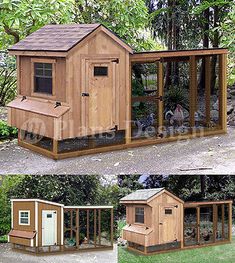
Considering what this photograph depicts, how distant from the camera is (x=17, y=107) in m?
8.53

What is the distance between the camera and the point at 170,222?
7.38 m

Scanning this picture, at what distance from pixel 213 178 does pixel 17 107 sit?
2991 mm

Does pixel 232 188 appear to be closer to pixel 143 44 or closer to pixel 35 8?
pixel 35 8

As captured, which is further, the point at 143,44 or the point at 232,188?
the point at 143,44

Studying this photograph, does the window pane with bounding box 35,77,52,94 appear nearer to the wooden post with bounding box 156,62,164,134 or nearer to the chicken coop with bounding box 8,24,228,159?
the chicken coop with bounding box 8,24,228,159

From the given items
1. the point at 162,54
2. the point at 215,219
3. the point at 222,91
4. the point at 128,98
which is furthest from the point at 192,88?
the point at 215,219

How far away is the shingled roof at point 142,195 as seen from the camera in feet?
23.7

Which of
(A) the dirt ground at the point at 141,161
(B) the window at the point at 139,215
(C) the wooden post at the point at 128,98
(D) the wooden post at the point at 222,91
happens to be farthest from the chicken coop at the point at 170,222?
(D) the wooden post at the point at 222,91

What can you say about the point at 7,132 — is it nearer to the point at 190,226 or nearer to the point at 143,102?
the point at 143,102

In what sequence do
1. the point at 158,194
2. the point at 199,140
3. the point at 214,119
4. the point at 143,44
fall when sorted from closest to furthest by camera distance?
the point at 158,194
the point at 199,140
the point at 214,119
the point at 143,44

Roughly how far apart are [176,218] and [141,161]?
3.30ft

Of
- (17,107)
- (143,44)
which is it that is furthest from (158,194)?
(143,44)

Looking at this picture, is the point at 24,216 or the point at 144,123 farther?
the point at 144,123

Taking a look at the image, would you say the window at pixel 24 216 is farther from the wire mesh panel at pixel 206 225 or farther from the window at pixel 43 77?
the wire mesh panel at pixel 206 225
